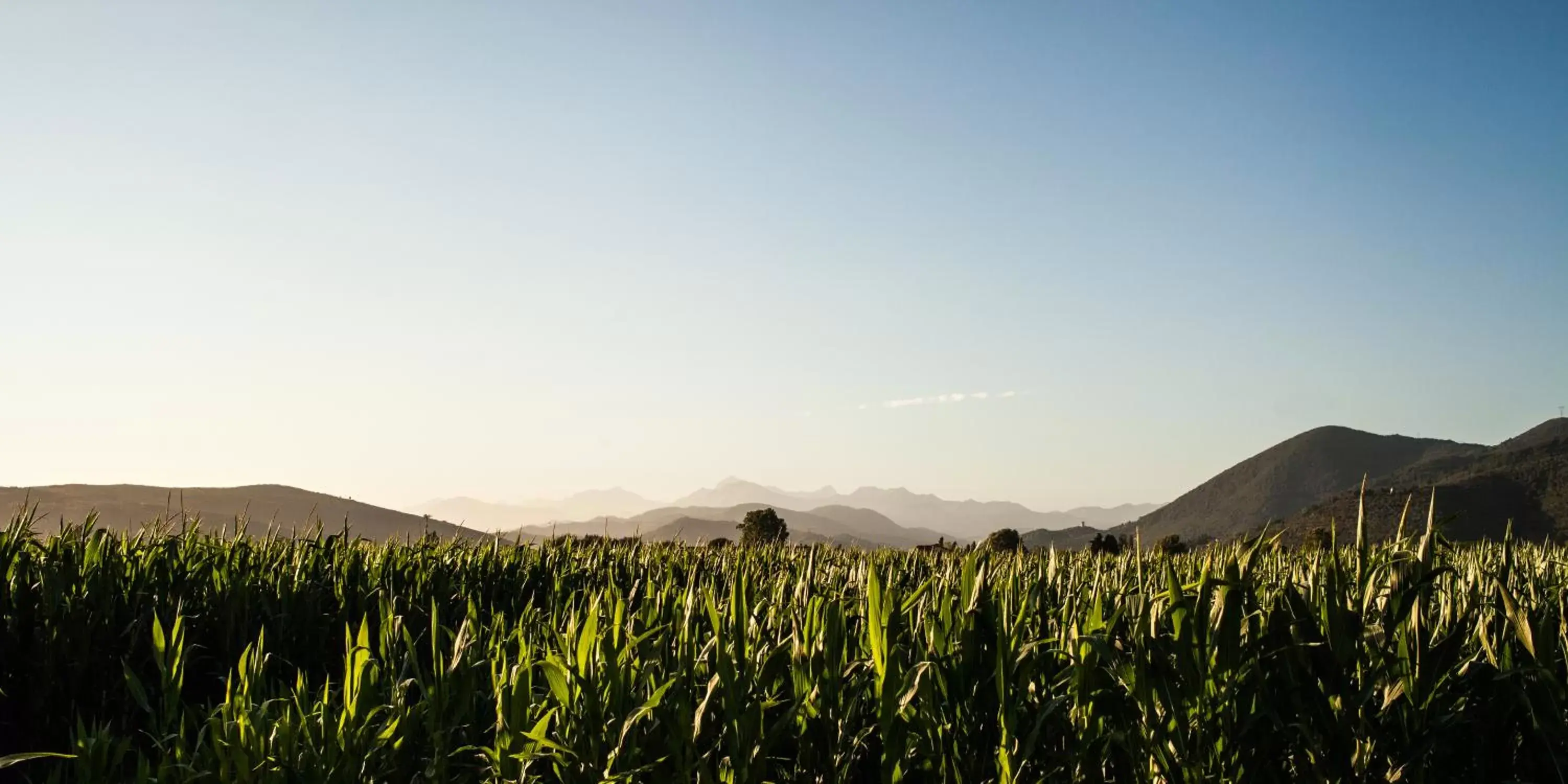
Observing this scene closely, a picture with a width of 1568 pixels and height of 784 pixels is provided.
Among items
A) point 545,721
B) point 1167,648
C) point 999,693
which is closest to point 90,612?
point 545,721

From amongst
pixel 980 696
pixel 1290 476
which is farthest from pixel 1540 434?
pixel 980 696

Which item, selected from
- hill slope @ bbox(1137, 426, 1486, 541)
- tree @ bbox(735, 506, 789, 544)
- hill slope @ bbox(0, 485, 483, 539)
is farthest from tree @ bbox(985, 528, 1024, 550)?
hill slope @ bbox(1137, 426, 1486, 541)

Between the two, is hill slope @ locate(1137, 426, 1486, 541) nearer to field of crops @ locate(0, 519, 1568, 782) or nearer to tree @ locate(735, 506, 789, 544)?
tree @ locate(735, 506, 789, 544)

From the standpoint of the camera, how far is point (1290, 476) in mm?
163750

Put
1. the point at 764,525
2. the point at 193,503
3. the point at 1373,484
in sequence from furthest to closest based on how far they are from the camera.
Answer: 1. the point at 1373,484
2. the point at 193,503
3. the point at 764,525

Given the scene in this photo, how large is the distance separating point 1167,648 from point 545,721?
177cm

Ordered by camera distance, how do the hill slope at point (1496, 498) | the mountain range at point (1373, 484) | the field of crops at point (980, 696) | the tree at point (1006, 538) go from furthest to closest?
the mountain range at point (1373, 484) → the hill slope at point (1496, 498) → the tree at point (1006, 538) → the field of crops at point (980, 696)

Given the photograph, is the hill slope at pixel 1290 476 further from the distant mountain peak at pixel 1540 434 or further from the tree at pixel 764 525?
the tree at pixel 764 525

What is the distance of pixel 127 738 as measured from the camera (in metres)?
3.16

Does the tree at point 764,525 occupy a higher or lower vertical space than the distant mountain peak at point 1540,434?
lower

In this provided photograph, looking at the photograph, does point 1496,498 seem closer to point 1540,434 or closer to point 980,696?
point 1540,434

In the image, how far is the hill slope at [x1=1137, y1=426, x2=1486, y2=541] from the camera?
153 m

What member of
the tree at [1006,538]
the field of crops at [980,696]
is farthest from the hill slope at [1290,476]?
the field of crops at [980,696]

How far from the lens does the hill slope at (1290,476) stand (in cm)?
15312
